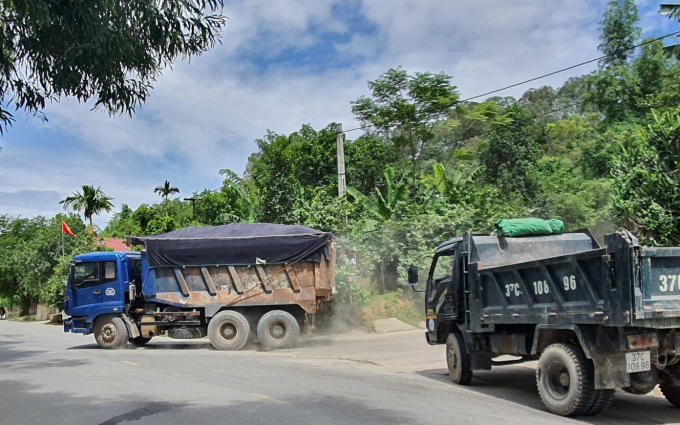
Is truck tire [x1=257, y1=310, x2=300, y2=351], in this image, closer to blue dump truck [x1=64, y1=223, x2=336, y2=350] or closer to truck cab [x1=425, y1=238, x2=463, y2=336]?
blue dump truck [x1=64, y1=223, x2=336, y2=350]

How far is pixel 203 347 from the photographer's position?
677 inches

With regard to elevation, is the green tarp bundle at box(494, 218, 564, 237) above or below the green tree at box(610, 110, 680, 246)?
below

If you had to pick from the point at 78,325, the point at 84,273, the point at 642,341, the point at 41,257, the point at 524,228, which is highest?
the point at 41,257

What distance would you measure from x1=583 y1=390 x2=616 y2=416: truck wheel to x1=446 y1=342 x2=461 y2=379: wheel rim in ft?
9.73

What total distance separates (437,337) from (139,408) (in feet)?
17.2

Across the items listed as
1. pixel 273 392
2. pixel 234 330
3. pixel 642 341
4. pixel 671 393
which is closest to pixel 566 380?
pixel 642 341

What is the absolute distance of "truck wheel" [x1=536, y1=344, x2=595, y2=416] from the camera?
22.7ft

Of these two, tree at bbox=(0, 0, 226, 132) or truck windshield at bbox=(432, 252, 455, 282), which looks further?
truck windshield at bbox=(432, 252, 455, 282)

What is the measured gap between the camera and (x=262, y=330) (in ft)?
51.8

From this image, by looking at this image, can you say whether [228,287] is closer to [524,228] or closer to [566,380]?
[524,228]

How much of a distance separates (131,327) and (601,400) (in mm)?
13012

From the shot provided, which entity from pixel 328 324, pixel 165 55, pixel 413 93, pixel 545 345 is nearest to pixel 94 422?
pixel 165 55

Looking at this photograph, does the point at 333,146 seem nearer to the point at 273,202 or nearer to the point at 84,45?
the point at 273,202

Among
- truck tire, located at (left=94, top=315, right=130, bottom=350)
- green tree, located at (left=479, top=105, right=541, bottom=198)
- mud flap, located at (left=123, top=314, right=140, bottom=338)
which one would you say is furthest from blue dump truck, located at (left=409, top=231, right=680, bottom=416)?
green tree, located at (left=479, top=105, right=541, bottom=198)
